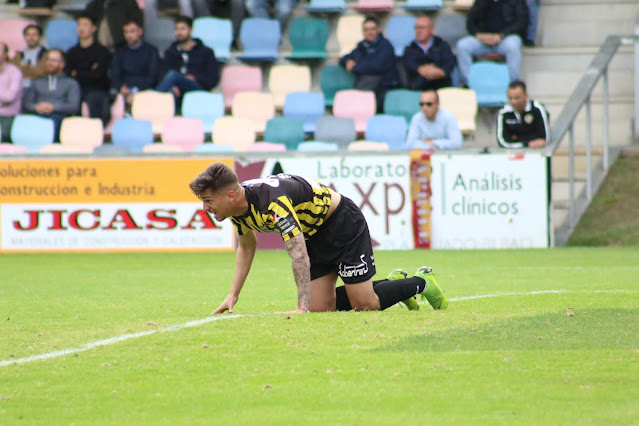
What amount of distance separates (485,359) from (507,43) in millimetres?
14074

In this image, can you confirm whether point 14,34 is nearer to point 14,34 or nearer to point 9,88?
point 14,34

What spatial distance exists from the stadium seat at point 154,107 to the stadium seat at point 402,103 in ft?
13.5

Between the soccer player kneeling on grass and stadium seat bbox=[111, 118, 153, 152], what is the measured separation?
1165 cm

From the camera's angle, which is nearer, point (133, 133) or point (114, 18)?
point (133, 133)

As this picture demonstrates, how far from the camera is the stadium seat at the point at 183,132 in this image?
18.7 m

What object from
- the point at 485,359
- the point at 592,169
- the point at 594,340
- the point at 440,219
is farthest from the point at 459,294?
the point at 592,169

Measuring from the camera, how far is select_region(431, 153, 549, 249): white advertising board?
599 inches

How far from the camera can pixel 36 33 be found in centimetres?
2038

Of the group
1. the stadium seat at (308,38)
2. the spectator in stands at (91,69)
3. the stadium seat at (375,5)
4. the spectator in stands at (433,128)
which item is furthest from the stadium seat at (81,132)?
the spectator in stands at (433,128)

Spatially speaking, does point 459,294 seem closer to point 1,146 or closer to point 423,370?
point 423,370

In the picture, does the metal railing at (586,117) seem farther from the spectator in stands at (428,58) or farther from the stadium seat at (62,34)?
the stadium seat at (62,34)

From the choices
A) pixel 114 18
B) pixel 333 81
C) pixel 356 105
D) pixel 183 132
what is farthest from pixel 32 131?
pixel 356 105

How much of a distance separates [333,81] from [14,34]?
7123 mm

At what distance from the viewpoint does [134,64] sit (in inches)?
783
